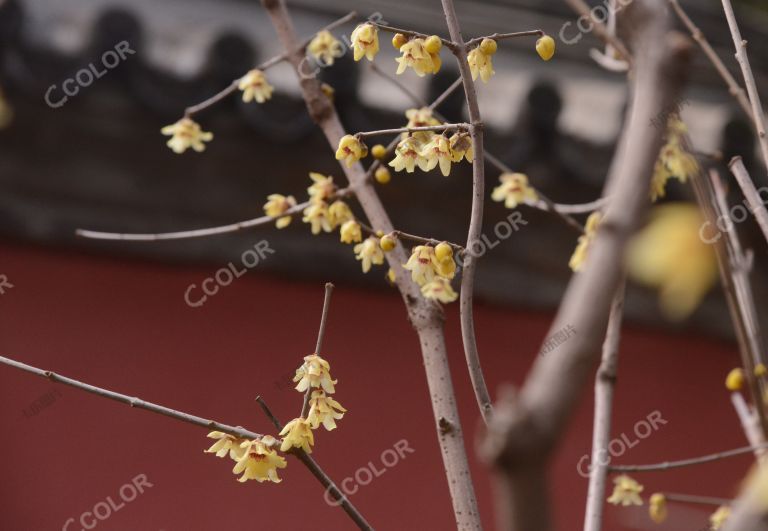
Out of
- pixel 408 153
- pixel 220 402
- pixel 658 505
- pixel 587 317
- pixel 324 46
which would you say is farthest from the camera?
pixel 220 402

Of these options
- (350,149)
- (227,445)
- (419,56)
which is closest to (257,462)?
(227,445)

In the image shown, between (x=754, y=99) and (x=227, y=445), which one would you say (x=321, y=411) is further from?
(x=754, y=99)

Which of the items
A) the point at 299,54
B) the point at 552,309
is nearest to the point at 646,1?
the point at 299,54

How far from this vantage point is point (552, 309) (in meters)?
2.57

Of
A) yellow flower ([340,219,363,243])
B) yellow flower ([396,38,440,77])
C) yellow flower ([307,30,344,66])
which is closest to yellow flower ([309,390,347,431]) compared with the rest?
yellow flower ([340,219,363,243])

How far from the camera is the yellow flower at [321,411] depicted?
3.62 feet

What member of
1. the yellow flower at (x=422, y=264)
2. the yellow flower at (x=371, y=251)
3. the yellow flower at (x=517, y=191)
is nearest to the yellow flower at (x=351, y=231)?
the yellow flower at (x=371, y=251)

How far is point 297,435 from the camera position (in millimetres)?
1040

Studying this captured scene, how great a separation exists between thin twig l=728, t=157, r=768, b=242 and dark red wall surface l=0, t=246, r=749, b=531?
132 cm

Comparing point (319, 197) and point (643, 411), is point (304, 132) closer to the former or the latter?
point (319, 197)

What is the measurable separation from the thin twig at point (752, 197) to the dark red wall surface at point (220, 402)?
52.0 inches

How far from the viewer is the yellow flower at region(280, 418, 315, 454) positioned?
1023mm

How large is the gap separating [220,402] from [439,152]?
4.55ft

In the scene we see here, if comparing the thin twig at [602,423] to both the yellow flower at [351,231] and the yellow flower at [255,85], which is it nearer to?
the yellow flower at [351,231]
